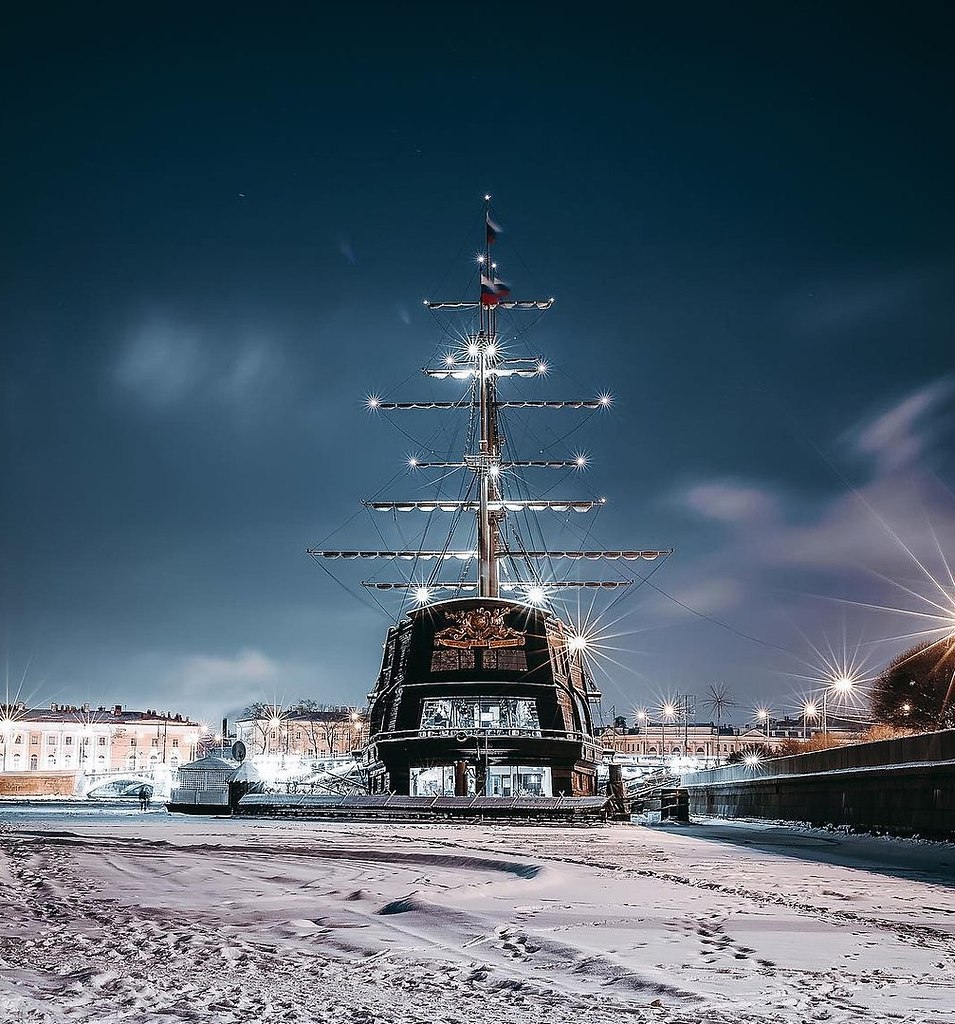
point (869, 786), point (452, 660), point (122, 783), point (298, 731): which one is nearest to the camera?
point (869, 786)

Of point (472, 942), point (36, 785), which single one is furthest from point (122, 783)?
point (472, 942)

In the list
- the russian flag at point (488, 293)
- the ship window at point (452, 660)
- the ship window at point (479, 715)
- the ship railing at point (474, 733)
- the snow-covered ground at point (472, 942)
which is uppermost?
the russian flag at point (488, 293)

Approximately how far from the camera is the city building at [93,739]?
427ft

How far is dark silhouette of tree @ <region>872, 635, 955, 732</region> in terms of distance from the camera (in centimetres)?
5381

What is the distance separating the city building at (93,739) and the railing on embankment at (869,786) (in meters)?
117

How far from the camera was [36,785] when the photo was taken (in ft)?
237

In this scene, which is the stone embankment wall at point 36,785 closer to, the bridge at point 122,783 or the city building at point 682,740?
the bridge at point 122,783

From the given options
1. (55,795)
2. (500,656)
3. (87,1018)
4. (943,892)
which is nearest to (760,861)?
(943,892)

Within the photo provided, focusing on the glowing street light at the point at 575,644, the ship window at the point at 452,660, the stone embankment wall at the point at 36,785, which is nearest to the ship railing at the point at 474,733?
the ship window at the point at 452,660

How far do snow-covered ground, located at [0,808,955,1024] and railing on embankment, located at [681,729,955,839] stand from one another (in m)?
4.59

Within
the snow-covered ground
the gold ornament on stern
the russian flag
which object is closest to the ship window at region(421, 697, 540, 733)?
the gold ornament on stern

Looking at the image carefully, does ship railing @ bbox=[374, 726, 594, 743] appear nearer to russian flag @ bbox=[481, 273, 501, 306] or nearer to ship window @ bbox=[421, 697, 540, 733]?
ship window @ bbox=[421, 697, 540, 733]

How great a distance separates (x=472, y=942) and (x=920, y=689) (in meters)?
56.1

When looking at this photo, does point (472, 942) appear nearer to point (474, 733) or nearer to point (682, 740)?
point (474, 733)
